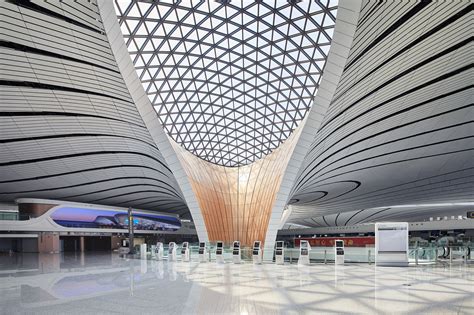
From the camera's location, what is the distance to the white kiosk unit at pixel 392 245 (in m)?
17.3

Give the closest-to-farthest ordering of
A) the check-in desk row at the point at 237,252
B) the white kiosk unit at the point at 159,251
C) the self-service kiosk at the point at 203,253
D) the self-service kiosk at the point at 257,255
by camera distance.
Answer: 1. the check-in desk row at the point at 237,252
2. the self-service kiosk at the point at 257,255
3. the self-service kiosk at the point at 203,253
4. the white kiosk unit at the point at 159,251

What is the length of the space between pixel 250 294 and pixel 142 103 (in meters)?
16.2

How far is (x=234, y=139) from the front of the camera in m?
41.0

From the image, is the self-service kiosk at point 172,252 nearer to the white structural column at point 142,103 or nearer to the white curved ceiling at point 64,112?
the white structural column at point 142,103

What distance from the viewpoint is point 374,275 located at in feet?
45.8

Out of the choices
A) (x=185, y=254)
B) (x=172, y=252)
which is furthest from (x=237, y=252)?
(x=172, y=252)

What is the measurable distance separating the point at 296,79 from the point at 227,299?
23.1 m

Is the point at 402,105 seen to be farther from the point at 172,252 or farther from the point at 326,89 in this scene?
the point at 172,252

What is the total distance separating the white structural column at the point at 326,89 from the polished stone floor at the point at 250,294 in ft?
29.4

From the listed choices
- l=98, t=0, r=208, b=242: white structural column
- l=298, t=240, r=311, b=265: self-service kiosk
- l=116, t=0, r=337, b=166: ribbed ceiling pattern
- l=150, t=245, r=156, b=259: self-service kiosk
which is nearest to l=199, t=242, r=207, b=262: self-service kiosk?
l=150, t=245, r=156, b=259: self-service kiosk

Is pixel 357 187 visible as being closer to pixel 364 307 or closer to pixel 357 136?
pixel 357 136

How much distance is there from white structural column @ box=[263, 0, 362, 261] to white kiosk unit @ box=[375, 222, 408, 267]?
6.26 m

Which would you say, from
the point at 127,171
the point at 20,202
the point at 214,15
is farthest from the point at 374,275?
the point at 20,202

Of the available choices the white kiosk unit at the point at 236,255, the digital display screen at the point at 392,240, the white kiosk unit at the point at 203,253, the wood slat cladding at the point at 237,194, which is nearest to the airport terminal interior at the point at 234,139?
the digital display screen at the point at 392,240
